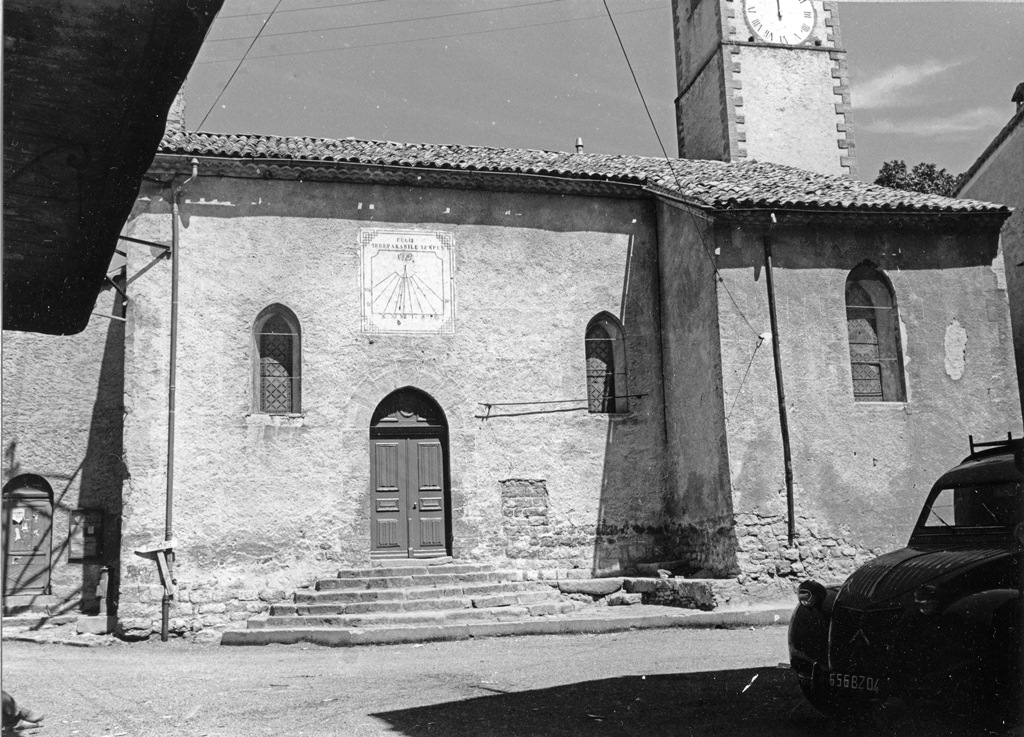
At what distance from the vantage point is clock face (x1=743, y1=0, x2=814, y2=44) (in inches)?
786

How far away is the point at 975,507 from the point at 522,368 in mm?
9041

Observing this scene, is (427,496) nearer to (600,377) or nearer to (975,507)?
(600,377)

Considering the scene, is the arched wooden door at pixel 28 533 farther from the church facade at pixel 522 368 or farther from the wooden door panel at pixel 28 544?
the church facade at pixel 522 368

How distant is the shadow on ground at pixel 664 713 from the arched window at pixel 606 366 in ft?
25.0

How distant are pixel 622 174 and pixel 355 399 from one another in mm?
5941

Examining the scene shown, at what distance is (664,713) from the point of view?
21.9ft

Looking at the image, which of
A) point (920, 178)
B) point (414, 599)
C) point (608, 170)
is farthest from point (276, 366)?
point (920, 178)

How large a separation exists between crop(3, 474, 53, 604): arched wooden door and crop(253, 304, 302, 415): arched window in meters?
4.15

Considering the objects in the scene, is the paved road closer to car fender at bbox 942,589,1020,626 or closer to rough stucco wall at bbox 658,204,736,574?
car fender at bbox 942,589,1020,626

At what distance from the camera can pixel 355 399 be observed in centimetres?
1411

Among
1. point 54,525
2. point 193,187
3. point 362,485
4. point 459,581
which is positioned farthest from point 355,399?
point 54,525

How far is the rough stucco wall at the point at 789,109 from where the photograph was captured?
1938 cm

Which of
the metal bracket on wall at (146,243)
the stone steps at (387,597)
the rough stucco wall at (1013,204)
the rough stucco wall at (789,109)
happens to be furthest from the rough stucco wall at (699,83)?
the metal bracket on wall at (146,243)

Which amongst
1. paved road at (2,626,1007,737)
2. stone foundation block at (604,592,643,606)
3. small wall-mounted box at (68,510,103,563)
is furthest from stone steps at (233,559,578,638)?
small wall-mounted box at (68,510,103,563)
